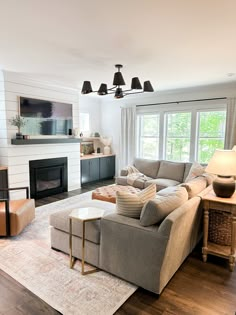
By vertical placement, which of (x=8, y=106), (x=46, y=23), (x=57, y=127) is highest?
(x=46, y=23)

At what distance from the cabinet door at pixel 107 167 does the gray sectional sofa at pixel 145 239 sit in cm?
409

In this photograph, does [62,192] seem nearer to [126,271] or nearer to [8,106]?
[8,106]

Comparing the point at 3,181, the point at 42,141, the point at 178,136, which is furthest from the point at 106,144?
the point at 3,181

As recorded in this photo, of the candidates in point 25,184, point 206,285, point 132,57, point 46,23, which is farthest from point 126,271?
point 25,184

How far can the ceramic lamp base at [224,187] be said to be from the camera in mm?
2523

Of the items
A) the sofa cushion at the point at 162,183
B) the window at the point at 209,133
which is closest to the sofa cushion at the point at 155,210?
the sofa cushion at the point at 162,183

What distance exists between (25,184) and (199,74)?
167 inches

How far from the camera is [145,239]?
1.96m

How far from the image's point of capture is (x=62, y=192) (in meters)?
5.43

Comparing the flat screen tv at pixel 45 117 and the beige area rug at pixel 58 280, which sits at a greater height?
the flat screen tv at pixel 45 117

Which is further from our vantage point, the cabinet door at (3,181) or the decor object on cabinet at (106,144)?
the decor object on cabinet at (106,144)

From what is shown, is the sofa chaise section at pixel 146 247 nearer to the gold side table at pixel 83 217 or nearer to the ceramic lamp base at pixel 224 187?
the gold side table at pixel 83 217

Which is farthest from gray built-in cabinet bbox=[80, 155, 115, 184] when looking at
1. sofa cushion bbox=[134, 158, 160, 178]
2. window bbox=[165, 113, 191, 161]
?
window bbox=[165, 113, 191, 161]

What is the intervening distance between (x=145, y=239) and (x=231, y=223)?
1179 millimetres
